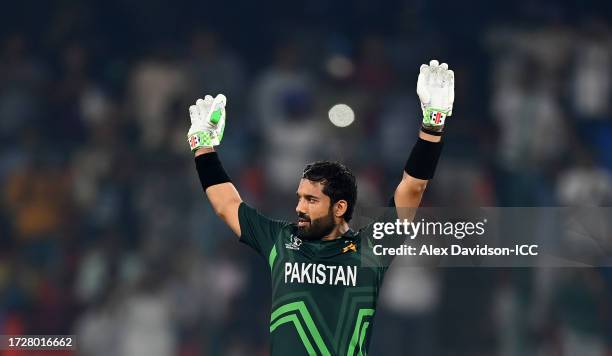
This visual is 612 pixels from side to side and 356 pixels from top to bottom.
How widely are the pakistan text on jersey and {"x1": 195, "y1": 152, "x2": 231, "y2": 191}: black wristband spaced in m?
0.72

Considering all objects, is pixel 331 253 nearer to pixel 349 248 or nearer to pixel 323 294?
pixel 349 248

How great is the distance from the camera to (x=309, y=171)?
444cm

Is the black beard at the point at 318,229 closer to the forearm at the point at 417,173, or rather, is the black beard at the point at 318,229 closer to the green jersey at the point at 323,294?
the green jersey at the point at 323,294

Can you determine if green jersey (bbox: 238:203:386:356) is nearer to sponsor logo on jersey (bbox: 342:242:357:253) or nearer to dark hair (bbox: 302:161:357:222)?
sponsor logo on jersey (bbox: 342:242:357:253)

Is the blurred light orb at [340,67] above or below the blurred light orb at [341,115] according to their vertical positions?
above

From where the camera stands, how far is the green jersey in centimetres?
423

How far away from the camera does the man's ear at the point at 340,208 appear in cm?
442

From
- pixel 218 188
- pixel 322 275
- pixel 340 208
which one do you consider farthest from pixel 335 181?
pixel 218 188

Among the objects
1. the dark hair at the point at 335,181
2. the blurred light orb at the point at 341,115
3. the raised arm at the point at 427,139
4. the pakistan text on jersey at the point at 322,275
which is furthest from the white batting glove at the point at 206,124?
the blurred light orb at the point at 341,115

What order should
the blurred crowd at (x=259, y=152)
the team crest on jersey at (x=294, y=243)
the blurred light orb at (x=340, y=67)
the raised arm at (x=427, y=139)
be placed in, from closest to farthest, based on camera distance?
the raised arm at (x=427, y=139)
the team crest on jersey at (x=294, y=243)
the blurred crowd at (x=259, y=152)
the blurred light orb at (x=340, y=67)

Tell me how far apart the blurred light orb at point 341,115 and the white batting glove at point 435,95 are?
17.4 ft

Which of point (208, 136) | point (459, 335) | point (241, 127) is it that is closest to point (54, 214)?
point (241, 127)

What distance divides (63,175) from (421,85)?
6.15 m

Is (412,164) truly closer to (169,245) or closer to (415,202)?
(415,202)
